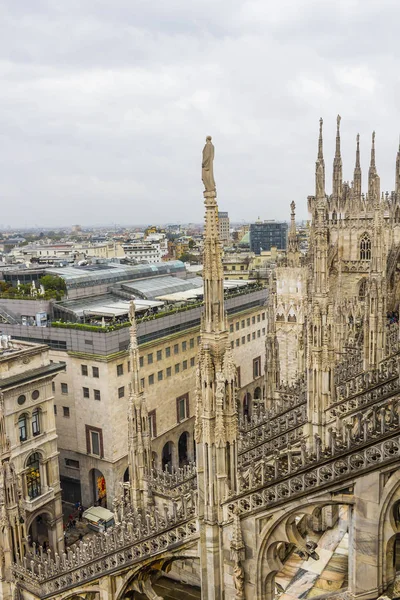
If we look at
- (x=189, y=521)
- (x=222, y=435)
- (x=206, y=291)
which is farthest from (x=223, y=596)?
(x=206, y=291)

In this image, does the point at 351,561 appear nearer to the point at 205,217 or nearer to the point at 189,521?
the point at 189,521

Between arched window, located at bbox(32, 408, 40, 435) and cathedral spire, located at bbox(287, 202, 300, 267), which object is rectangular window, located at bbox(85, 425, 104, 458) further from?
cathedral spire, located at bbox(287, 202, 300, 267)

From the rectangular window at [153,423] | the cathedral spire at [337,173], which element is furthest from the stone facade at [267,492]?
the cathedral spire at [337,173]

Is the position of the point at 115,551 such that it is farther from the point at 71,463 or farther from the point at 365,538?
the point at 71,463

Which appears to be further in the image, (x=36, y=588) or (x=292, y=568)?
(x=36, y=588)

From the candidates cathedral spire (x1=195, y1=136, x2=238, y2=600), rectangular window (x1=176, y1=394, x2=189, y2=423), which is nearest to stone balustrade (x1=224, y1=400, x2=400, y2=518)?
cathedral spire (x1=195, y1=136, x2=238, y2=600)

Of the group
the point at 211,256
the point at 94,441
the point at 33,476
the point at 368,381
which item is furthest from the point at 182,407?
the point at 211,256
